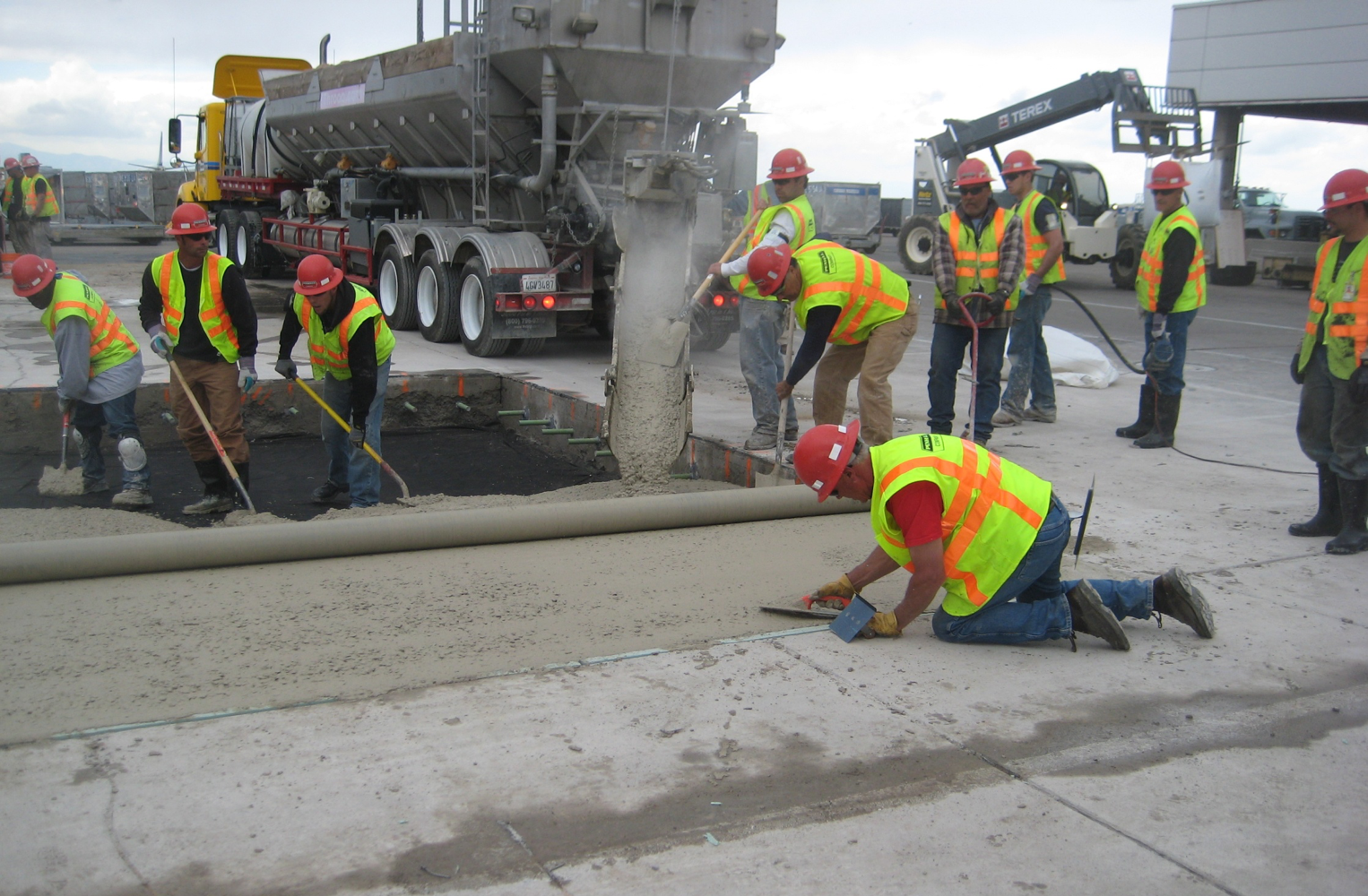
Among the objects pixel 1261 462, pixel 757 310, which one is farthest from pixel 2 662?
pixel 1261 462

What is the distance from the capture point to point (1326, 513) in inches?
194

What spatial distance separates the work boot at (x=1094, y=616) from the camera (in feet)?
11.7

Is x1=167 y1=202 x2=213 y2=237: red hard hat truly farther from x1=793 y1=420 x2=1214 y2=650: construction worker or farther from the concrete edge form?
x1=793 y1=420 x2=1214 y2=650: construction worker

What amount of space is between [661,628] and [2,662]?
82.8 inches

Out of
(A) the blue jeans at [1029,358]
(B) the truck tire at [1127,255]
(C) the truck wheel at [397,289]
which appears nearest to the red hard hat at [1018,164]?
(A) the blue jeans at [1029,358]

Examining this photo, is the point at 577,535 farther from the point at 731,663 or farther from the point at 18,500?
the point at 18,500

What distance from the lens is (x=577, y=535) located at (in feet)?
16.1

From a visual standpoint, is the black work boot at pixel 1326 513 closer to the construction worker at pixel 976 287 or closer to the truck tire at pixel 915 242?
the construction worker at pixel 976 287

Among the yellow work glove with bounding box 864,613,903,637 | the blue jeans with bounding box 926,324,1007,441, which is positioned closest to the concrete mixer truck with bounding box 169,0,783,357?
the blue jeans with bounding box 926,324,1007,441

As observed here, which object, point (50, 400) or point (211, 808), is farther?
point (50, 400)

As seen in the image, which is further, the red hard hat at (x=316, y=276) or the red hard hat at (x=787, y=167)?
the red hard hat at (x=787, y=167)

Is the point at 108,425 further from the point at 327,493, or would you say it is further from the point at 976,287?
the point at 976,287

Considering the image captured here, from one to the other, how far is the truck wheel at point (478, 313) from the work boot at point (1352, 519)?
665 centimetres

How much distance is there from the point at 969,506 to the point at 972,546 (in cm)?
14
